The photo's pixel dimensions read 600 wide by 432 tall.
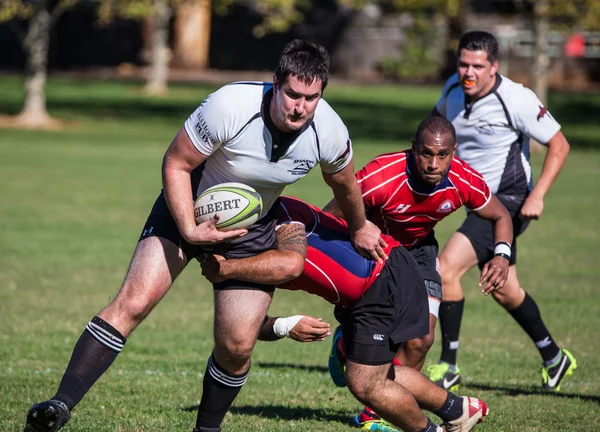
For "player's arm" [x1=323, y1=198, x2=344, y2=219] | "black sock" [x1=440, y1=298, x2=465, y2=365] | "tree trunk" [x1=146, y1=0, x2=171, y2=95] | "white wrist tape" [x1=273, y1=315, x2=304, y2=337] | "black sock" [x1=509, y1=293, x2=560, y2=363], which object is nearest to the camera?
"white wrist tape" [x1=273, y1=315, x2=304, y2=337]

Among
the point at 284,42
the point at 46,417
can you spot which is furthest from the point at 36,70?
the point at 46,417

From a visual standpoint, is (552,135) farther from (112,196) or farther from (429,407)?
(112,196)

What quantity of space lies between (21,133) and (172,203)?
25.5 m

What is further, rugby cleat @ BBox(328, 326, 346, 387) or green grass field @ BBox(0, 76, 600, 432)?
green grass field @ BBox(0, 76, 600, 432)

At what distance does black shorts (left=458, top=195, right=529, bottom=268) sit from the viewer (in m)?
7.83

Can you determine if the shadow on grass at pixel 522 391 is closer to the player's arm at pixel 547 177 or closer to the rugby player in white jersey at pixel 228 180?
the player's arm at pixel 547 177

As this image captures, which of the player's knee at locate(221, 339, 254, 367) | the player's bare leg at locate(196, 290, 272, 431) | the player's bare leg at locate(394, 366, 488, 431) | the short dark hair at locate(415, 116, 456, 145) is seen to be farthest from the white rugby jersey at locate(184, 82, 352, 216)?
the player's bare leg at locate(394, 366, 488, 431)

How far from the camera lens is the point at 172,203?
5.28m

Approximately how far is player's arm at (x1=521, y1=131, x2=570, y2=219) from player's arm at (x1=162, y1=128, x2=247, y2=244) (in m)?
2.99

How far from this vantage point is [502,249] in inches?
250

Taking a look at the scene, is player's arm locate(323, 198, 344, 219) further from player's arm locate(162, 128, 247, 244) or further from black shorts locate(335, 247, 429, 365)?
player's arm locate(162, 128, 247, 244)

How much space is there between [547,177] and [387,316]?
8.51ft

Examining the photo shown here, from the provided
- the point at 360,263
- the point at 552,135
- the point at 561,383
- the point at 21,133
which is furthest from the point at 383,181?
the point at 21,133

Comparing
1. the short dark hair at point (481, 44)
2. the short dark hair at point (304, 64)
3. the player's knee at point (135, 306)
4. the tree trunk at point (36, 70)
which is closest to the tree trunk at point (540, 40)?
the tree trunk at point (36, 70)
